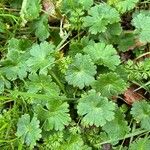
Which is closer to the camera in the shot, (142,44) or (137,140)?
(137,140)

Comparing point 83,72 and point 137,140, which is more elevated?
point 83,72

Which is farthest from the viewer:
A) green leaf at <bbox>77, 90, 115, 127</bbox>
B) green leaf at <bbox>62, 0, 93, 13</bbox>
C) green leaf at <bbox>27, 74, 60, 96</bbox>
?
green leaf at <bbox>62, 0, 93, 13</bbox>

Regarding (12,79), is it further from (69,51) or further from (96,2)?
(96,2)

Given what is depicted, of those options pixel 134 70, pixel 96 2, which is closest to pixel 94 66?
pixel 134 70

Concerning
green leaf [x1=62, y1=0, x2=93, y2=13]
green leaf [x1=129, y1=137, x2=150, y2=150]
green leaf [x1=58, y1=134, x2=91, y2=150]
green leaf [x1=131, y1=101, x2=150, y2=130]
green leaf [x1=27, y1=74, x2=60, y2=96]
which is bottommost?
green leaf [x1=58, y1=134, x2=91, y2=150]

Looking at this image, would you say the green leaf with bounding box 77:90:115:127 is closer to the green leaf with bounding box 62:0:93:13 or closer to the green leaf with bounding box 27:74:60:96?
the green leaf with bounding box 27:74:60:96

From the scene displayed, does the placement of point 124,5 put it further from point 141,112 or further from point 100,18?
point 141,112

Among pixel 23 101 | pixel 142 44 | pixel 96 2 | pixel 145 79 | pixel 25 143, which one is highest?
pixel 96 2

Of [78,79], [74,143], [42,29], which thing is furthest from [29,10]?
[74,143]

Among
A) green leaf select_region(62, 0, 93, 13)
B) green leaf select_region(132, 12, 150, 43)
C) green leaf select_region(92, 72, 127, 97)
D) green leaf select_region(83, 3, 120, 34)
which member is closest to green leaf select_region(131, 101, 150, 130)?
green leaf select_region(92, 72, 127, 97)
